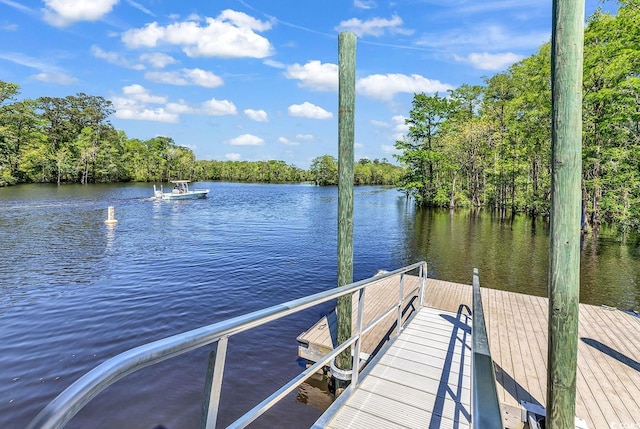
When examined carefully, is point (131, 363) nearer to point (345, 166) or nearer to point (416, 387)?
point (416, 387)

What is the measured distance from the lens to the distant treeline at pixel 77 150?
50.5 meters

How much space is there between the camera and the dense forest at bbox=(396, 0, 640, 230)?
16.2 metres

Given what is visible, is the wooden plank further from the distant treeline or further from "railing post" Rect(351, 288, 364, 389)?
the distant treeline

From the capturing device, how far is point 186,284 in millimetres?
10445

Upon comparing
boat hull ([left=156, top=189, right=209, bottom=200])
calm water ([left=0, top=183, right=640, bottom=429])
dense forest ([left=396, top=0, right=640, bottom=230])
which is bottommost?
calm water ([left=0, top=183, right=640, bottom=429])

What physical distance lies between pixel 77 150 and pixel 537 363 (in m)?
76.2

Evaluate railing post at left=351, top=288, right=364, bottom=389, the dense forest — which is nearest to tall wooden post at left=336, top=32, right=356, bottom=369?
railing post at left=351, top=288, right=364, bottom=389

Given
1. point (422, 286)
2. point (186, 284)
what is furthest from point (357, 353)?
point (186, 284)

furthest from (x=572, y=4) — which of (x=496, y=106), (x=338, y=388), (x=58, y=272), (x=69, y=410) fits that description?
(x=496, y=106)

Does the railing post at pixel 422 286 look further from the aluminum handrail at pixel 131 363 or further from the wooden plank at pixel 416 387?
the aluminum handrail at pixel 131 363

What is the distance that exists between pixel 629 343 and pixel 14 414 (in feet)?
30.4

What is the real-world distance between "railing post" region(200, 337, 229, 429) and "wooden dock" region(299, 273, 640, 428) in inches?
68.3

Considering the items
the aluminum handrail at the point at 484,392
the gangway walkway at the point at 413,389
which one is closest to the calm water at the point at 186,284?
the gangway walkway at the point at 413,389

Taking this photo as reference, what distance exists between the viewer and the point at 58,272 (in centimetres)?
1131
